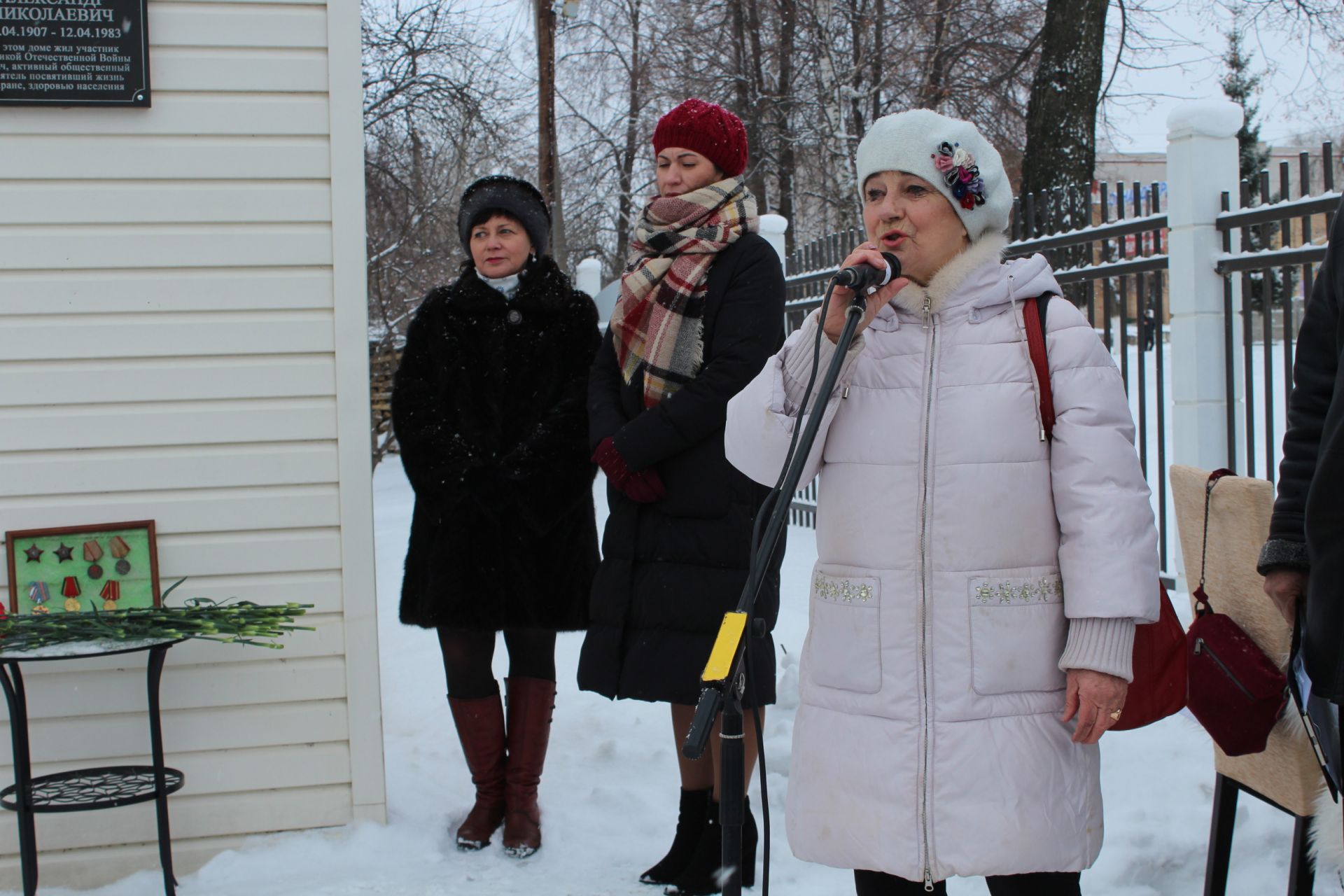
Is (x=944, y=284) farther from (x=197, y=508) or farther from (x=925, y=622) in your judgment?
(x=197, y=508)

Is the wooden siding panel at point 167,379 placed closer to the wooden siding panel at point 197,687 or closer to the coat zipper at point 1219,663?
the wooden siding panel at point 197,687

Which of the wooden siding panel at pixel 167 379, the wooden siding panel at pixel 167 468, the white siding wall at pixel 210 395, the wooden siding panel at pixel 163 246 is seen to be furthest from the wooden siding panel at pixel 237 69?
the wooden siding panel at pixel 167 468

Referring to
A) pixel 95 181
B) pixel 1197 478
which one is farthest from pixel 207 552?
pixel 1197 478

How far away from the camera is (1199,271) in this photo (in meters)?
4.55

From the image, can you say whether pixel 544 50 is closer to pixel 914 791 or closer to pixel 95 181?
pixel 95 181

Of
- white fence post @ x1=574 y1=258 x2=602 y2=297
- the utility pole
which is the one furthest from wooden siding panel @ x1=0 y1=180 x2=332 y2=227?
the utility pole

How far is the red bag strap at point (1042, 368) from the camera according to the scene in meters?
2.08

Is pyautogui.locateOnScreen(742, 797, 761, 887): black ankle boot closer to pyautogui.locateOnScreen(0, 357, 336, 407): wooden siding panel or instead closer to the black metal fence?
pyautogui.locateOnScreen(0, 357, 336, 407): wooden siding panel

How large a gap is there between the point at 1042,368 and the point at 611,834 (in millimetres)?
2258

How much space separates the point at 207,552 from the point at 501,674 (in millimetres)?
A: 2254

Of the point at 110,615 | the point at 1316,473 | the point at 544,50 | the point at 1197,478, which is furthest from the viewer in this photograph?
the point at 544,50

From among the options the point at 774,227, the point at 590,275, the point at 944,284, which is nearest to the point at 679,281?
the point at 944,284

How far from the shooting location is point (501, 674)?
564cm

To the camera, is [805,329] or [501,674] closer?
[805,329]
